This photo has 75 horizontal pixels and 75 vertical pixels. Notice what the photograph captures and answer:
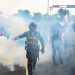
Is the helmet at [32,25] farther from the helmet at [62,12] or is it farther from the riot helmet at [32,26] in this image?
the helmet at [62,12]

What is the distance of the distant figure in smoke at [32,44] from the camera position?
1.33 meters

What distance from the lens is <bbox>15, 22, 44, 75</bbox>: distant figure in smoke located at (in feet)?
4.38

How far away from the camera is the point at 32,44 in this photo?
52.7 inches

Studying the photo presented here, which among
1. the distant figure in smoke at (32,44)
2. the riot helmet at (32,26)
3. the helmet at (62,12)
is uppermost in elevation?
the helmet at (62,12)

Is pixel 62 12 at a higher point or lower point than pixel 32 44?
higher

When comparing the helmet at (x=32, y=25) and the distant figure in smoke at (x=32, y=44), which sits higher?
the helmet at (x=32, y=25)

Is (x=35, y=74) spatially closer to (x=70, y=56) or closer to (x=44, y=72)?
(x=44, y=72)

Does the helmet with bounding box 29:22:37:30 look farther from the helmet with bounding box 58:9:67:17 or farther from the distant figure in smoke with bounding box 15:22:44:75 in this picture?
the helmet with bounding box 58:9:67:17

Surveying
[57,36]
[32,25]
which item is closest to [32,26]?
[32,25]

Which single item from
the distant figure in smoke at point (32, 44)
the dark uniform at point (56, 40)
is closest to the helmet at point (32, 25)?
the distant figure in smoke at point (32, 44)

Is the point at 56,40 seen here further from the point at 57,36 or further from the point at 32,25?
the point at 32,25

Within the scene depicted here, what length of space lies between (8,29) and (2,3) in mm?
144

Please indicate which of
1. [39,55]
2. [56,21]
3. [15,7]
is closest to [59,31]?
[56,21]

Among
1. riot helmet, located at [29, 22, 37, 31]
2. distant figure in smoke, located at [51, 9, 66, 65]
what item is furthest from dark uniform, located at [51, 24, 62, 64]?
Result: riot helmet, located at [29, 22, 37, 31]
